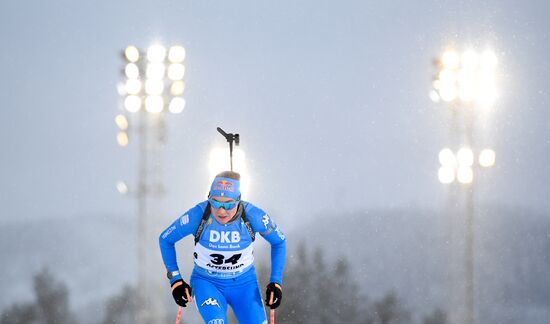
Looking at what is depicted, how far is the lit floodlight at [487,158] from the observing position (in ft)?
64.6

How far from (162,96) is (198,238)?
1050 cm

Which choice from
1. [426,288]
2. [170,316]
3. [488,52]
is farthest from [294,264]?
[488,52]

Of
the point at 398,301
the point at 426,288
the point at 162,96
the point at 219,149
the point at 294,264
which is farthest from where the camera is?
the point at 426,288

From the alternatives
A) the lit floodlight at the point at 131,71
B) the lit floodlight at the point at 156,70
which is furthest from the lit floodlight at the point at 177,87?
the lit floodlight at the point at 131,71

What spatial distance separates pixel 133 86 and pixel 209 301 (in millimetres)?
10985

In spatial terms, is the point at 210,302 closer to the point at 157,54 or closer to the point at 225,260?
the point at 225,260

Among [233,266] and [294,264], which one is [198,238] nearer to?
[233,266]

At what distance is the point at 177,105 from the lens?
61.7 feet

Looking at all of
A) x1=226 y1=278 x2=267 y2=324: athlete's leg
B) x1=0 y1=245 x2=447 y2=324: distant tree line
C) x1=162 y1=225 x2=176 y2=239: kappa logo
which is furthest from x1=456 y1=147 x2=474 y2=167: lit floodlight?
x1=0 y1=245 x2=447 y2=324: distant tree line

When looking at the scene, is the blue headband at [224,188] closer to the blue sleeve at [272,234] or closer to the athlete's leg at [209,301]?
the blue sleeve at [272,234]

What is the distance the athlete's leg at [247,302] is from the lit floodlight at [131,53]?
10.8m

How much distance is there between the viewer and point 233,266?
29.7 feet

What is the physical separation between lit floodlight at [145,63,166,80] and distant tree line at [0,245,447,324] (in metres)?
20.9

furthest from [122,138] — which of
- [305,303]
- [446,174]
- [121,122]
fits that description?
[305,303]
